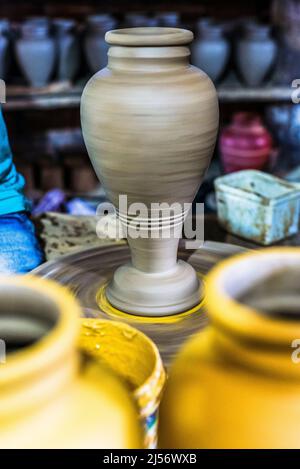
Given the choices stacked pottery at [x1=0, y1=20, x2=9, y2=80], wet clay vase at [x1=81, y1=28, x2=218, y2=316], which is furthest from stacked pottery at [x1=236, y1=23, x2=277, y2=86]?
wet clay vase at [x1=81, y1=28, x2=218, y2=316]

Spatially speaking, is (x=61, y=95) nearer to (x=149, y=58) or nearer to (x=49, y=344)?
(x=149, y=58)

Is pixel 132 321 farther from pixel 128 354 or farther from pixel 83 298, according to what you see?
pixel 128 354

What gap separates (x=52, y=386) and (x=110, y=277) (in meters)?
0.76

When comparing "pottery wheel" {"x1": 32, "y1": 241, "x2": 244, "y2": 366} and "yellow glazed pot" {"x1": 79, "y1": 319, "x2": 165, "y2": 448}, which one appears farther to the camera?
"pottery wheel" {"x1": 32, "y1": 241, "x2": 244, "y2": 366}

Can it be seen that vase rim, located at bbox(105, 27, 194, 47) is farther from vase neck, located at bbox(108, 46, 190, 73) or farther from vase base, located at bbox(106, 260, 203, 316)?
vase base, located at bbox(106, 260, 203, 316)

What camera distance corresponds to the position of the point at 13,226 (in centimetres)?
140

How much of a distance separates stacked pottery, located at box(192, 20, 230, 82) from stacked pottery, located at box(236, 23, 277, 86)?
97mm

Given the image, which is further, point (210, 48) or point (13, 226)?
point (210, 48)

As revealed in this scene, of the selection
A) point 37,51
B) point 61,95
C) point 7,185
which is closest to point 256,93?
point 61,95

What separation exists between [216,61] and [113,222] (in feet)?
5.04

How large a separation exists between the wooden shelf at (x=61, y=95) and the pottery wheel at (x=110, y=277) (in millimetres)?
1513

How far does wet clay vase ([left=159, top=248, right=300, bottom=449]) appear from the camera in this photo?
1.73ft

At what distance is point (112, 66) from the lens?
1.04 meters

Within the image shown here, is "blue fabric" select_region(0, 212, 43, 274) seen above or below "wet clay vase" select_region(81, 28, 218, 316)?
below
